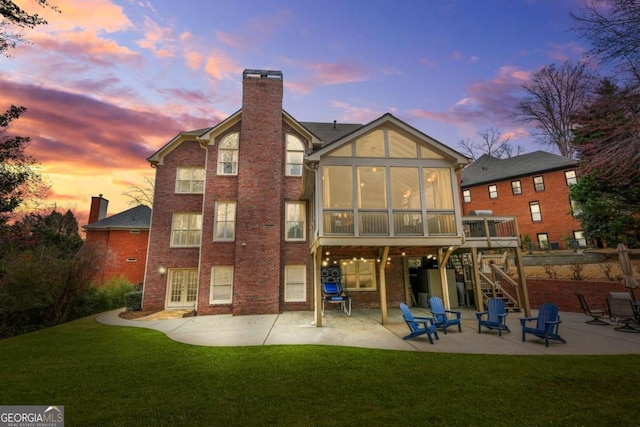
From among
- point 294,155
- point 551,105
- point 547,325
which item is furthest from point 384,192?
point 551,105

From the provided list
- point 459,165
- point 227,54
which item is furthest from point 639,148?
point 227,54

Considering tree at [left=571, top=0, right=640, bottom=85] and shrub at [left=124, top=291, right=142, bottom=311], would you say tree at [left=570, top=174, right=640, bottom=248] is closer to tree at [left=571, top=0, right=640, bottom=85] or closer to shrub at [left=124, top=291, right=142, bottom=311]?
tree at [left=571, top=0, right=640, bottom=85]

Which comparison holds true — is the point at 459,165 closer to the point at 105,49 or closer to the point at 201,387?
the point at 201,387

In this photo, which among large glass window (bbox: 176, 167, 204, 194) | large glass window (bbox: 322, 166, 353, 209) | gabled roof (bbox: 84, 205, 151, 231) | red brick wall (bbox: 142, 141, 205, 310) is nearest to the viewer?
large glass window (bbox: 322, 166, 353, 209)

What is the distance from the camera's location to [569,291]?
481 inches

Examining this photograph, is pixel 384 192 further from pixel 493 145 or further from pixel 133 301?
pixel 493 145

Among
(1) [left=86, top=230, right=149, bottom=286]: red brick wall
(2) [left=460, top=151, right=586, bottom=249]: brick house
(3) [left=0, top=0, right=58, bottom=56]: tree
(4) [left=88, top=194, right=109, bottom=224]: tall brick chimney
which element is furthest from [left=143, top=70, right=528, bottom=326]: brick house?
(2) [left=460, top=151, right=586, bottom=249]: brick house

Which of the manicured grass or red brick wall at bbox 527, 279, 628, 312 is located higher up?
red brick wall at bbox 527, 279, 628, 312

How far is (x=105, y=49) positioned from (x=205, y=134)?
20.0ft

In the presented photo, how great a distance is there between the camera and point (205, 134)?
1388 cm

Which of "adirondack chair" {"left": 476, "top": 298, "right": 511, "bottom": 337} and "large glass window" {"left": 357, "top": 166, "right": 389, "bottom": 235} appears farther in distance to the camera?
"large glass window" {"left": 357, "top": 166, "right": 389, "bottom": 235}

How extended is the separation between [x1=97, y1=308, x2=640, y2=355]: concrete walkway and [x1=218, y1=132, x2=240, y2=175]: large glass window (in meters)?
7.39

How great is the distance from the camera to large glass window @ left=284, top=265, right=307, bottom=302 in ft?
42.7

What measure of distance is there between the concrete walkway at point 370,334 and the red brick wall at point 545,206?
52.0 feet
